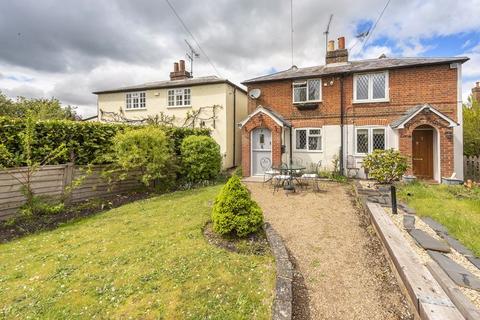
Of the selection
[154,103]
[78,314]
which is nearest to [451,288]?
[78,314]

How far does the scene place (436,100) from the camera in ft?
36.0

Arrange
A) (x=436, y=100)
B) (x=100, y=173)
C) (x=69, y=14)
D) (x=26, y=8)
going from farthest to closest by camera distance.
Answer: (x=436, y=100)
(x=100, y=173)
(x=69, y=14)
(x=26, y=8)

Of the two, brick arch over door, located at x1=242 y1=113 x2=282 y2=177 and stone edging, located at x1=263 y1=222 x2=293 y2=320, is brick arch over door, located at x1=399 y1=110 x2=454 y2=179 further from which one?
stone edging, located at x1=263 y1=222 x2=293 y2=320

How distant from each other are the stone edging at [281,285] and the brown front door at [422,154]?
1040 cm

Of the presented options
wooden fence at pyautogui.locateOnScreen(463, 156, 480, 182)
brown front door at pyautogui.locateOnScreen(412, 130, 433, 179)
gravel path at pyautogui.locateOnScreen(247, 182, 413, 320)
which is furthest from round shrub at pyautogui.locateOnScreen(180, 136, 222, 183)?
wooden fence at pyautogui.locateOnScreen(463, 156, 480, 182)

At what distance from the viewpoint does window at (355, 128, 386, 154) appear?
11891 mm

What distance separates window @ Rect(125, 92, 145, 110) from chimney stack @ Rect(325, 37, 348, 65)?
41.0 feet

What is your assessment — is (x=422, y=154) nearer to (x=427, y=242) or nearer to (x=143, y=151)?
(x=427, y=242)

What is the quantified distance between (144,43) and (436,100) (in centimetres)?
1311

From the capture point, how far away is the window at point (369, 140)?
11.9 m

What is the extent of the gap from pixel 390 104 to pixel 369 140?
1.94 meters

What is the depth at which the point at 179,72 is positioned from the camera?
60.5 ft

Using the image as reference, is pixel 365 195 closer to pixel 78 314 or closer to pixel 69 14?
pixel 78 314

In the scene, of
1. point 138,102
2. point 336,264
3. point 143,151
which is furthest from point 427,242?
point 138,102
